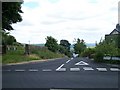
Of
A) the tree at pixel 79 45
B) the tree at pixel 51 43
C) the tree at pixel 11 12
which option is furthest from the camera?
the tree at pixel 79 45

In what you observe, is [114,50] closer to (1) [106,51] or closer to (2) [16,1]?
(1) [106,51]

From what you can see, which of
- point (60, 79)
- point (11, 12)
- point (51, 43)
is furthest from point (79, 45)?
point (60, 79)

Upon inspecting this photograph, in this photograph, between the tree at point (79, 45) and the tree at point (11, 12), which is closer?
the tree at point (11, 12)

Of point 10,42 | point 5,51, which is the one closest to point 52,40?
point 10,42

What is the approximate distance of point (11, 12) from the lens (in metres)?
44.0

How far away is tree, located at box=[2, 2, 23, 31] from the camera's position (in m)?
41.1

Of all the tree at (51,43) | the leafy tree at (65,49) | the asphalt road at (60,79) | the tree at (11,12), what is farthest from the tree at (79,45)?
the asphalt road at (60,79)

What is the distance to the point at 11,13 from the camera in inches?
1750

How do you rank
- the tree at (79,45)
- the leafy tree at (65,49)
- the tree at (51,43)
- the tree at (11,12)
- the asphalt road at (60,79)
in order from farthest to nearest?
the tree at (79,45) → the leafy tree at (65,49) → the tree at (51,43) → the tree at (11,12) → the asphalt road at (60,79)

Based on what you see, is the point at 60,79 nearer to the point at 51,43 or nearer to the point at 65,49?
the point at 51,43

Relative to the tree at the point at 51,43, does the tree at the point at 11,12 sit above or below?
above

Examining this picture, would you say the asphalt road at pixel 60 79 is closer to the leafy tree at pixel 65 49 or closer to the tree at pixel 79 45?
the leafy tree at pixel 65 49

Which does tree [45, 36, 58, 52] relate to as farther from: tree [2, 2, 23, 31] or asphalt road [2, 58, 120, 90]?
asphalt road [2, 58, 120, 90]

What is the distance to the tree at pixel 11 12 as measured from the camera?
4109 centimetres
